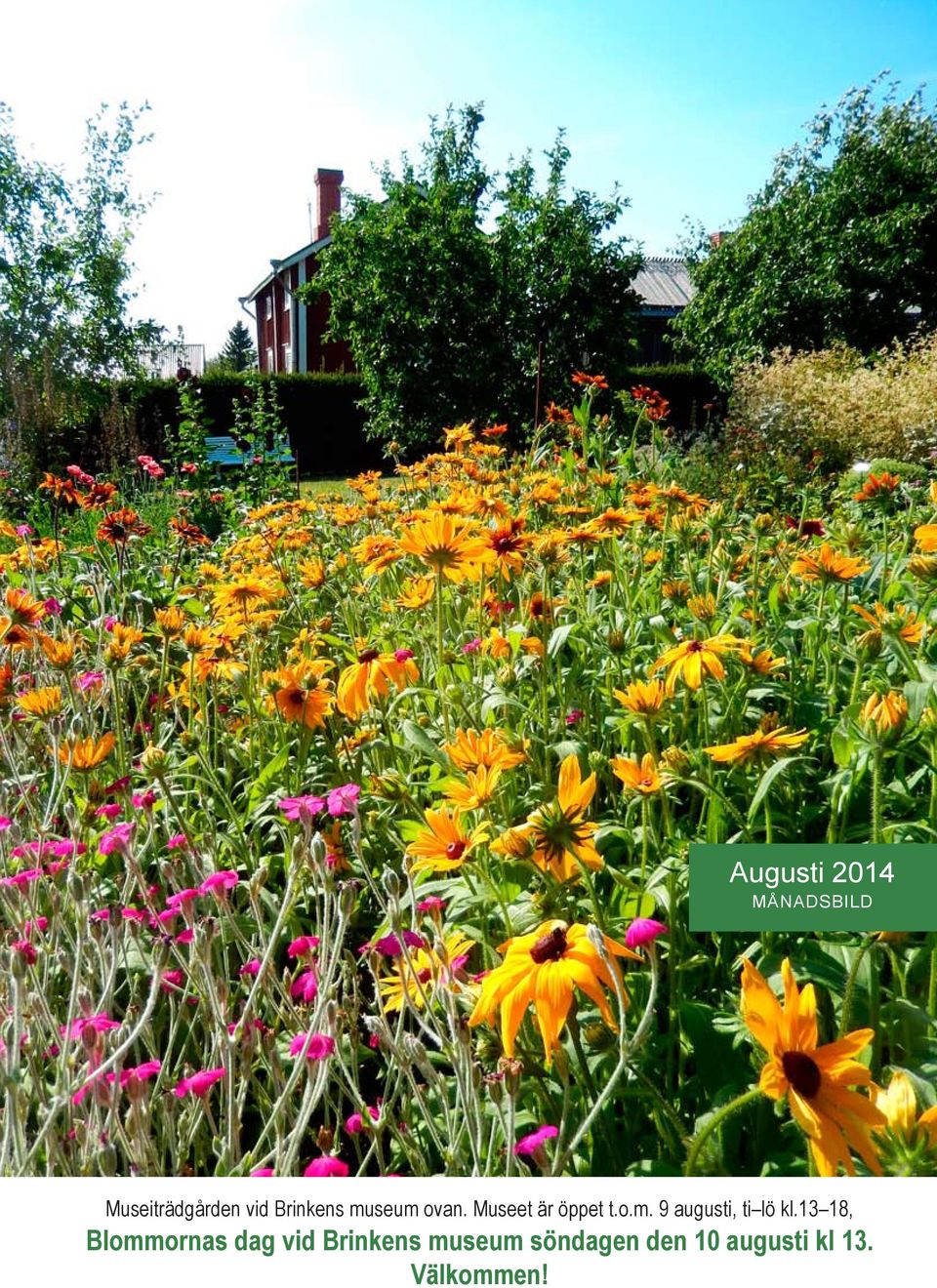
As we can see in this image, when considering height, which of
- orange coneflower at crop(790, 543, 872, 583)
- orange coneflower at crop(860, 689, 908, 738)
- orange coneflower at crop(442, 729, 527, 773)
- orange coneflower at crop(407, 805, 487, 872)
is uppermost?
orange coneflower at crop(790, 543, 872, 583)

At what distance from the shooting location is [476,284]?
33.3ft

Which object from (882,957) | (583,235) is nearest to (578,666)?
(882,957)

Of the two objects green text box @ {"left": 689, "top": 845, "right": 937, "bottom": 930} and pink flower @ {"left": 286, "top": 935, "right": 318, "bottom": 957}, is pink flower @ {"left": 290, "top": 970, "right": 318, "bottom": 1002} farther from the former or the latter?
green text box @ {"left": 689, "top": 845, "right": 937, "bottom": 930}

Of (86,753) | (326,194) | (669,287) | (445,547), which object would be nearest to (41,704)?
(86,753)

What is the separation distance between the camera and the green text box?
0.87 meters

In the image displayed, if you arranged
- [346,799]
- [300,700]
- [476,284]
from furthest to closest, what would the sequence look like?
[476,284]
[300,700]
[346,799]

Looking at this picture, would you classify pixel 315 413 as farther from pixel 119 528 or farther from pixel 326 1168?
pixel 326 1168

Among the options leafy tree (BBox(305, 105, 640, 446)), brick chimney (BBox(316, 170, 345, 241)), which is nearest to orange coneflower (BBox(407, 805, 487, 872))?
leafy tree (BBox(305, 105, 640, 446))

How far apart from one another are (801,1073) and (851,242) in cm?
1414

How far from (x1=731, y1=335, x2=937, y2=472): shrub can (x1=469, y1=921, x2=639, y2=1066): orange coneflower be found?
23.6 feet

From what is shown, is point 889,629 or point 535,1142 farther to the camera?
point 889,629

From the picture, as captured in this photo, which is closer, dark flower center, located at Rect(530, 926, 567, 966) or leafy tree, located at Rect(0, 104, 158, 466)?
dark flower center, located at Rect(530, 926, 567, 966)
